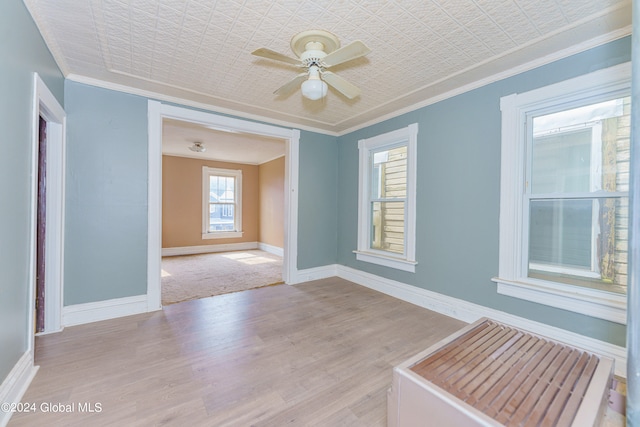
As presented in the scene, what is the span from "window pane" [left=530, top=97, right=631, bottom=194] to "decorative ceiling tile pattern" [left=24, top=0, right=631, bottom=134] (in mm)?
521

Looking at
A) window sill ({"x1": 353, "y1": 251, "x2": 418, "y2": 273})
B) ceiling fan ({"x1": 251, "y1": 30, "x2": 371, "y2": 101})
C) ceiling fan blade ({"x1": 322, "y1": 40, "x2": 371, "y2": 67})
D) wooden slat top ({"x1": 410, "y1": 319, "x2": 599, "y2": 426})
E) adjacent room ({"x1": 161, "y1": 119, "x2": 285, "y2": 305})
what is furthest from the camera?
adjacent room ({"x1": 161, "y1": 119, "x2": 285, "y2": 305})

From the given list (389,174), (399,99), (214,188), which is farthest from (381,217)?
(214,188)

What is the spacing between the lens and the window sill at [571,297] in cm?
189

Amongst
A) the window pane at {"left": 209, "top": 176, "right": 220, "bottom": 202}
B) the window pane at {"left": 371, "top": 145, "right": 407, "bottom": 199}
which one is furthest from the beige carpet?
the window pane at {"left": 371, "top": 145, "right": 407, "bottom": 199}

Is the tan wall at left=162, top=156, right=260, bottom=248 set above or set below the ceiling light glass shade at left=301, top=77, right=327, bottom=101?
below

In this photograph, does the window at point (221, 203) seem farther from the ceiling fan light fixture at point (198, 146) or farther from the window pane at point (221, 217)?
the ceiling fan light fixture at point (198, 146)

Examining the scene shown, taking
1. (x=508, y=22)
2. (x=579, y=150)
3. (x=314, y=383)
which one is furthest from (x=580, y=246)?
(x=314, y=383)

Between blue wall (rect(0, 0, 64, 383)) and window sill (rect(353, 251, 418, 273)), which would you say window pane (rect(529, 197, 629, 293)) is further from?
blue wall (rect(0, 0, 64, 383))

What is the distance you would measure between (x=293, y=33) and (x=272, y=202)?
207 inches

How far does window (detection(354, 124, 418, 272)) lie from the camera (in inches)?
132

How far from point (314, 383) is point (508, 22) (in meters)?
2.84

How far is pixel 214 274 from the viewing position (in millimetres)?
4680

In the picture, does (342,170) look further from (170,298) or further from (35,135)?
(35,135)

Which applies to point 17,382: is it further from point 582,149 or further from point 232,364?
point 582,149
